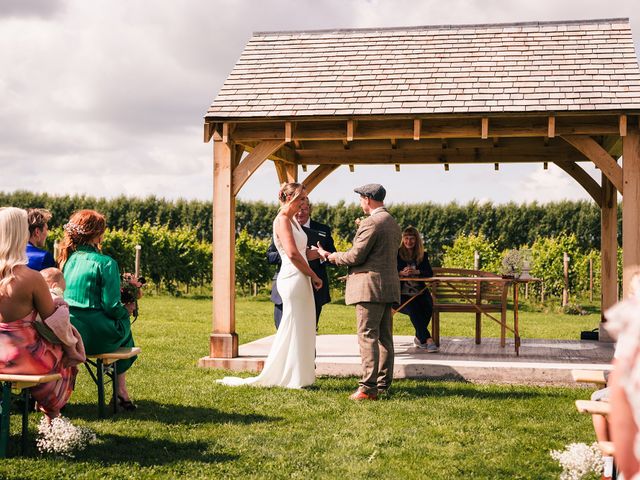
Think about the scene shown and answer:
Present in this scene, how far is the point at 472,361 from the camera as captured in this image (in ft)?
29.2

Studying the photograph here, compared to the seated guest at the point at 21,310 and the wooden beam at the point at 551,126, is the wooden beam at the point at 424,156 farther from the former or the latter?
the seated guest at the point at 21,310

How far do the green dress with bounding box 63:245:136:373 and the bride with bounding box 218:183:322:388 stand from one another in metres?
1.89

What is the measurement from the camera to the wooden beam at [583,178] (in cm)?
1156

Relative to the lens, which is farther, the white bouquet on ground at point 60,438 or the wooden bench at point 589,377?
the white bouquet on ground at point 60,438

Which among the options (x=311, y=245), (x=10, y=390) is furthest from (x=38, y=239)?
(x=311, y=245)

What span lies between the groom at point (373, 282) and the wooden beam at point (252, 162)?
2319 millimetres

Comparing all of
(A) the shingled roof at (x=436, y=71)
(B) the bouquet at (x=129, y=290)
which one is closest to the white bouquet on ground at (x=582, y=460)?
(B) the bouquet at (x=129, y=290)

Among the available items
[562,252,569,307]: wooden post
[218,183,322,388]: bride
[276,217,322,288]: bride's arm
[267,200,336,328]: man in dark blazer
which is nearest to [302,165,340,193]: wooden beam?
[267,200,336,328]: man in dark blazer

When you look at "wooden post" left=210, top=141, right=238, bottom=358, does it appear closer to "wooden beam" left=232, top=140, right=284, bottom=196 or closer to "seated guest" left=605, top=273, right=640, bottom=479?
"wooden beam" left=232, top=140, right=284, bottom=196

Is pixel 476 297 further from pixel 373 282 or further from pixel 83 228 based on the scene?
pixel 83 228

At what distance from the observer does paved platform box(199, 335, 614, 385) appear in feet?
27.8

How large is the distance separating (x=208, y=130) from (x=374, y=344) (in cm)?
366

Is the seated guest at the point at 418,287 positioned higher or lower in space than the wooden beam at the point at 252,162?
lower

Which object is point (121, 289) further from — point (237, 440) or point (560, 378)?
point (560, 378)
